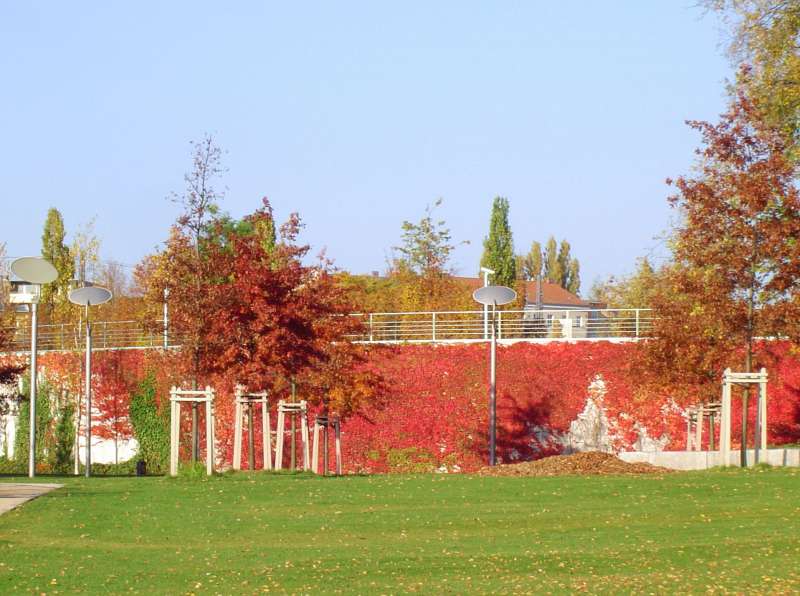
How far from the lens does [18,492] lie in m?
16.6

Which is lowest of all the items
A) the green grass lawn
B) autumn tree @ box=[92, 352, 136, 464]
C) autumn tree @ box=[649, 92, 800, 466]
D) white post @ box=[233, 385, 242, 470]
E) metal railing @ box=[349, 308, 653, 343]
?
autumn tree @ box=[92, 352, 136, 464]

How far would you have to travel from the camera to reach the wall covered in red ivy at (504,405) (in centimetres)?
3625

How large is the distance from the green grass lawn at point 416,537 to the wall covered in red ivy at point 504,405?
19.1 metres

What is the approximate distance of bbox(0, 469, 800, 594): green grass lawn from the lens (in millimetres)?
10125

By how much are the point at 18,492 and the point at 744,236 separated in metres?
13.2

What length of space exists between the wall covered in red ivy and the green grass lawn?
62.7ft

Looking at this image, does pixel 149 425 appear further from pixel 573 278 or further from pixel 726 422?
pixel 573 278

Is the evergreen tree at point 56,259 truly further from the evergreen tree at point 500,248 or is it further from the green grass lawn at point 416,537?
the green grass lawn at point 416,537

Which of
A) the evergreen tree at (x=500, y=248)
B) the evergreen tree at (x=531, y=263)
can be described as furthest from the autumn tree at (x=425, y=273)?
the evergreen tree at (x=531, y=263)

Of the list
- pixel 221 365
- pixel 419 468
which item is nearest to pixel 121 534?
pixel 221 365

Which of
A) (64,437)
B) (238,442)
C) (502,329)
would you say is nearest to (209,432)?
(238,442)

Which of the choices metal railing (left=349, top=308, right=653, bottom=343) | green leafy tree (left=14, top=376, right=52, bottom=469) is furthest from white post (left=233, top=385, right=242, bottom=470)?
green leafy tree (left=14, top=376, right=52, bottom=469)

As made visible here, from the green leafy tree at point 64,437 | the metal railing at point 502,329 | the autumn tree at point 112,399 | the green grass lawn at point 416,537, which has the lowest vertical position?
the green leafy tree at point 64,437

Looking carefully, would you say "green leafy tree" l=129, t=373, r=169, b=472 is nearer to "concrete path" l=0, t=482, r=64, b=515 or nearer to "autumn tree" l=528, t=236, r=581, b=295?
"concrete path" l=0, t=482, r=64, b=515
